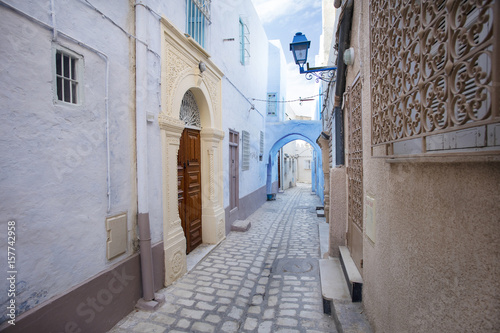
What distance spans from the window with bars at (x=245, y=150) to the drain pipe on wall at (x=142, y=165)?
4.88 meters

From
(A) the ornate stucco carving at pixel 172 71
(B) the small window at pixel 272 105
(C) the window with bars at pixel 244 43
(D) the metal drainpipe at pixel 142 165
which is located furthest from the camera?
(B) the small window at pixel 272 105

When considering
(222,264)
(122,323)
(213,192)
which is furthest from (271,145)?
(122,323)

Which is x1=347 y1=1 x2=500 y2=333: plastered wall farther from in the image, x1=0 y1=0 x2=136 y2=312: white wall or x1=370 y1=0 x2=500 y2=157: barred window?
x1=0 y1=0 x2=136 y2=312: white wall

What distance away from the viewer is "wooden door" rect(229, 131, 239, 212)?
7.02 m

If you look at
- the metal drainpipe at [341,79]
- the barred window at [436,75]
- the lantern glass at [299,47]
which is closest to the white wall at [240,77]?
the lantern glass at [299,47]

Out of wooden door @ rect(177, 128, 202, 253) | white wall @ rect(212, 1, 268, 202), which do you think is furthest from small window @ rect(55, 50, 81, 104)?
white wall @ rect(212, 1, 268, 202)

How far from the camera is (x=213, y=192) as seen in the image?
571 cm

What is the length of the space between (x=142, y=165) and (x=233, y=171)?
13.7ft

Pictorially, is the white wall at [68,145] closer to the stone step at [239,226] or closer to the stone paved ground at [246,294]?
the stone paved ground at [246,294]

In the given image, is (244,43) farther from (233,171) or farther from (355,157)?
(355,157)

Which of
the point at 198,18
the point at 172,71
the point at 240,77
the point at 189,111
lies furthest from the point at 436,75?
the point at 240,77

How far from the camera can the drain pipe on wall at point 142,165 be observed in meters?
3.20

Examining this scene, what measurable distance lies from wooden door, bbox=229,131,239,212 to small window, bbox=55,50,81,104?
456 cm

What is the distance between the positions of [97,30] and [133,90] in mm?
719
